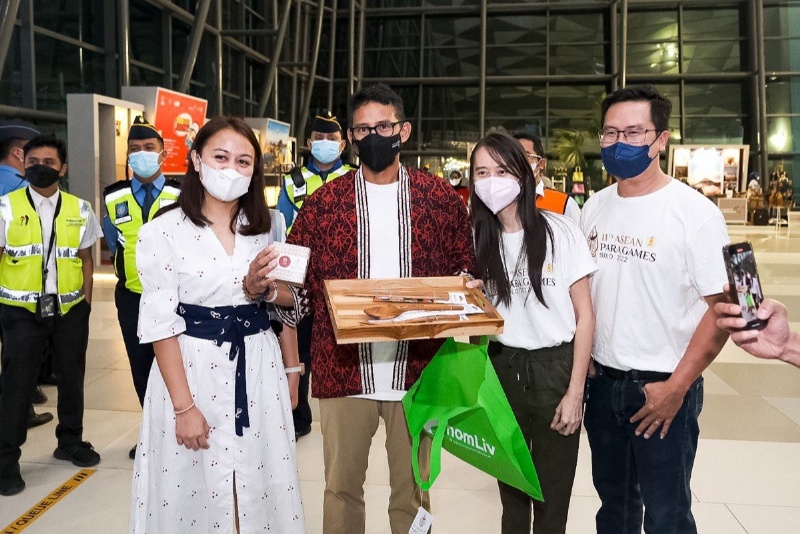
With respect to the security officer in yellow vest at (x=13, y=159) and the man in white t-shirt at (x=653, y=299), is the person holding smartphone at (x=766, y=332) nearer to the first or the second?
the man in white t-shirt at (x=653, y=299)

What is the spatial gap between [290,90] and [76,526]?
1617cm

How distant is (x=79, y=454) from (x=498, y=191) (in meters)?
2.72

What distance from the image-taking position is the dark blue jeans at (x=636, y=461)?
195cm

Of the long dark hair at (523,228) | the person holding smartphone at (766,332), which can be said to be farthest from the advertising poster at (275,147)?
the person holding smartphone at (766,332)

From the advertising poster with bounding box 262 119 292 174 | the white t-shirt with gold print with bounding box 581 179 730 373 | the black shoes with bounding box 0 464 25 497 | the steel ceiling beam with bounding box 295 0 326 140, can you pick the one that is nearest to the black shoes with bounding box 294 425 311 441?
the black shoes with bounding box 0 464 25 497

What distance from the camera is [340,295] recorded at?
1.83m

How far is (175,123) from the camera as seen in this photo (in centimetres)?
1041

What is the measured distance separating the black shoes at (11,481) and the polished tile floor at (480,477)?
0.04 m

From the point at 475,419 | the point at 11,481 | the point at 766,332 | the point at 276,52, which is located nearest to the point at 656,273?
the point at 766,332

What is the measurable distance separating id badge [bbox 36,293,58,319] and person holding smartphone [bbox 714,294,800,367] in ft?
10.4

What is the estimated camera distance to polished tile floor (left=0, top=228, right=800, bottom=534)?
2.93 m

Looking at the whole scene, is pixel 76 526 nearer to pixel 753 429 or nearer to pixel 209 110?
pixel 753 429

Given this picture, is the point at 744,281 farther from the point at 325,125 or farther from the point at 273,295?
the point at 325,125

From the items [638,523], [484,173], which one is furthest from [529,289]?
[638,523]
